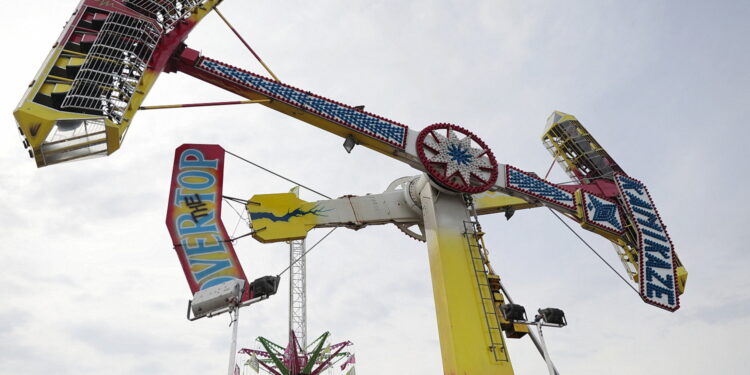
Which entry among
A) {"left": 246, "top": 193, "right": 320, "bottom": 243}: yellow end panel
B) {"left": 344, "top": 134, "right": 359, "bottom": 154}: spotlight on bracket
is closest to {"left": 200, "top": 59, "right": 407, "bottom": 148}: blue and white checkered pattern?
{"left": 344, "top": 134, "right": 359, "bottom": 154}: spotlight on bracket

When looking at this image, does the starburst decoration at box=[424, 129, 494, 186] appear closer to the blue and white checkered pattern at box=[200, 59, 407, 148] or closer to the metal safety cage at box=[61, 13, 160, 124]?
the blue and white checkered pattern at box=[200, 59, 407, 148]

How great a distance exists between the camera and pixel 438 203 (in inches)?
735

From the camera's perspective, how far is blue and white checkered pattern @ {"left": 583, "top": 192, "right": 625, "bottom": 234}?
2128cm

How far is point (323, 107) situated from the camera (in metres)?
17.4

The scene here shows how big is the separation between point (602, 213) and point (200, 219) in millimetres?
15648

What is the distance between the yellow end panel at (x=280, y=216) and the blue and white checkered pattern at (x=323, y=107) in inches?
127

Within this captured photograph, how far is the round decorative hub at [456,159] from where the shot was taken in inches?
722

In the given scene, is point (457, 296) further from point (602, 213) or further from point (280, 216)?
point (602, 213)

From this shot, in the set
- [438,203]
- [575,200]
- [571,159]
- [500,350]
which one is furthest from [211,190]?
[571,159]

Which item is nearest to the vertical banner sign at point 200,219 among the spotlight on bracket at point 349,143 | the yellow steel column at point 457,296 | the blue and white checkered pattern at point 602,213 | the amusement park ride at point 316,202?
the amusement park ride at point 316,202

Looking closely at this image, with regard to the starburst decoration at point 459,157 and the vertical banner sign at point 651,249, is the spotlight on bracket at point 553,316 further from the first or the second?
the vertical banner sign at point 651,249

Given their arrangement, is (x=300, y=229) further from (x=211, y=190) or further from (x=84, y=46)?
(x=84, y=46)

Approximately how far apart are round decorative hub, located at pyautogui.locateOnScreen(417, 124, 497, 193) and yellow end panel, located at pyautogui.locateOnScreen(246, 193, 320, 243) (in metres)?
4.37

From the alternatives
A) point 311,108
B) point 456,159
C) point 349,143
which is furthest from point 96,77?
point 456,159
